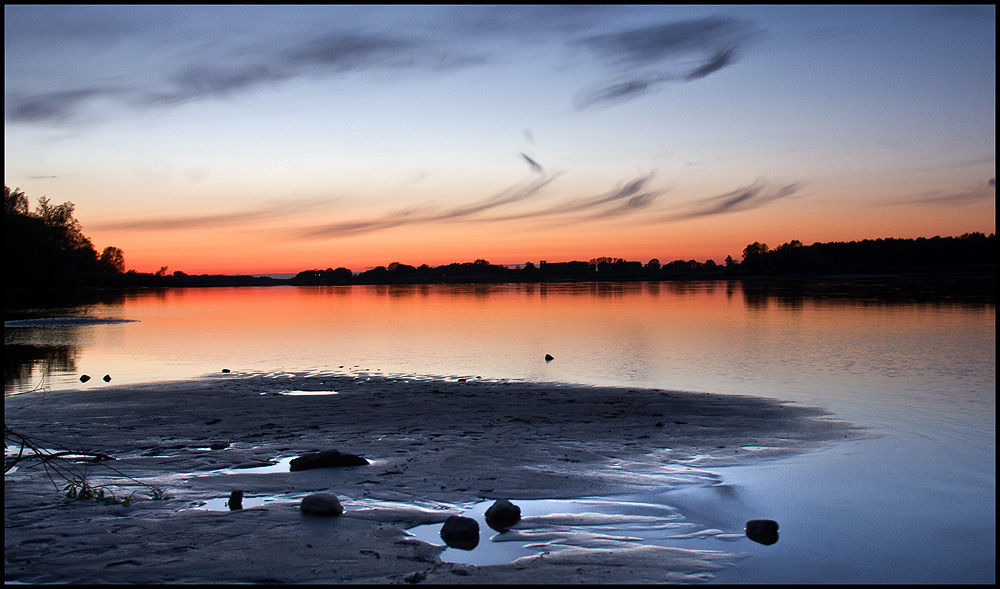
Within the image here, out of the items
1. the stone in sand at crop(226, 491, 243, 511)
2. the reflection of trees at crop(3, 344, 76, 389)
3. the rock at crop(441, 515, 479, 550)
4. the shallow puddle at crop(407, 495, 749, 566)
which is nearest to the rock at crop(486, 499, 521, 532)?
the shallow puddle at crop(407, 495, 749, 566)

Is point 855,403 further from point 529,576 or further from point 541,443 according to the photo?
point 529,576

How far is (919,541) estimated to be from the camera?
704 centimetres

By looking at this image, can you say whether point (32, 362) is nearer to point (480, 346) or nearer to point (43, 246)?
point (480, 346)

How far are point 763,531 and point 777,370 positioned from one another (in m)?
15.5

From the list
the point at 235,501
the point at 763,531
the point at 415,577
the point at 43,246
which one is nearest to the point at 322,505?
the point at 235,501

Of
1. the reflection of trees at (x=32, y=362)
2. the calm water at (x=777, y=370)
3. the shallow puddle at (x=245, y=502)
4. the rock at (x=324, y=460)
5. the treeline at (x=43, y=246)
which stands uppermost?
the treeline at (x=43, y=246)

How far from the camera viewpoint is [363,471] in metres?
8.98

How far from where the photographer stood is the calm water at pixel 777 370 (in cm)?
710

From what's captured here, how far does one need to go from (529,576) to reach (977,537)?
4.91 meters

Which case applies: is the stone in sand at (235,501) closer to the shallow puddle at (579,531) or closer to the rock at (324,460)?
the rock at (324,460)

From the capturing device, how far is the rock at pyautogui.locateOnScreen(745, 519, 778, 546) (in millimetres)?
6911

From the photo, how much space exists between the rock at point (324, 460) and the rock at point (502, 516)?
2.79m

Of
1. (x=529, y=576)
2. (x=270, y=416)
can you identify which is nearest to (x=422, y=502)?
(x=529, y=576)

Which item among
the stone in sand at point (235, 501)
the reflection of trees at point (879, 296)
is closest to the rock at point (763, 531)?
the stone in sand at point (235, 501)
